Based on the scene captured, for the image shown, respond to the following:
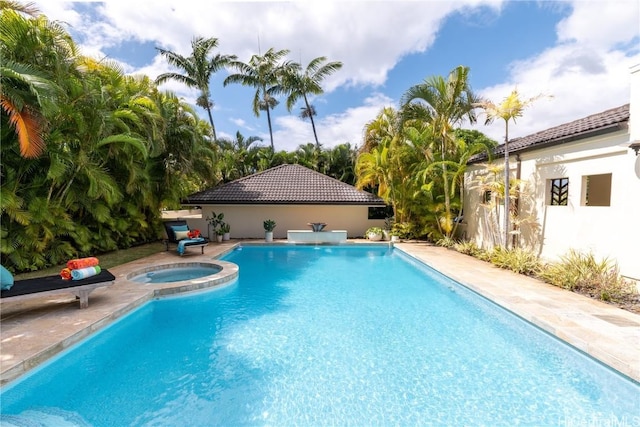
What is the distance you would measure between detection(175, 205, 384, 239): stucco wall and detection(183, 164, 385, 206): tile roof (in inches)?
34.1

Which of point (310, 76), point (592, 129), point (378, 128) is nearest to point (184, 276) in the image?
point (592, 129)

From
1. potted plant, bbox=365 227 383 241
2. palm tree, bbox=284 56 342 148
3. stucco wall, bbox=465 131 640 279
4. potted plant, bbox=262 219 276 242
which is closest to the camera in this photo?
stucco wall, bbox=465 131 640 279

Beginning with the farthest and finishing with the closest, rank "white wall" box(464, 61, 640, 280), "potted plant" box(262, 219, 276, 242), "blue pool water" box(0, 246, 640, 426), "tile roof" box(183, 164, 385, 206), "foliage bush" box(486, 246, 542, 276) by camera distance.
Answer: "tile roof" box(183, 164, 385, 206)
"potted plant" box(262, 219, 276, 242)
"foliage bush" box(486, 246, 542, 276)
"white wall" box(464, 61, 640, 280)
"blue pool water" box(0, 246, 640, 426)

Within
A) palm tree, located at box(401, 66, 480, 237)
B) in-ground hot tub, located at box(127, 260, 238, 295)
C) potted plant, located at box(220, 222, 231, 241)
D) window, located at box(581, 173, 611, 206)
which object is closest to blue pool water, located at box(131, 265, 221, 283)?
in-ground hot tub, located at box(127, 260, 238, 295)

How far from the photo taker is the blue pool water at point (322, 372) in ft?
12.8

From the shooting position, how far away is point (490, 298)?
7.59 metres

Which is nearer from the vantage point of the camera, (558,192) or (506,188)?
(558,192)

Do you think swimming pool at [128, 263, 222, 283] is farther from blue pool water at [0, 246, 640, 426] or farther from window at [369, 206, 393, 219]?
window at [369, 206, 393, 219]

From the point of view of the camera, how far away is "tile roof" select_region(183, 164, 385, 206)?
732 inches

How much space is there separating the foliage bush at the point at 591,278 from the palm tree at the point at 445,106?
6.80 m

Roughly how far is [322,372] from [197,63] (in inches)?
1051

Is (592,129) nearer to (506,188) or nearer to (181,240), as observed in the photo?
(506,188)

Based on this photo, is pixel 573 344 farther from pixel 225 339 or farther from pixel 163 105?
pixel 163 105

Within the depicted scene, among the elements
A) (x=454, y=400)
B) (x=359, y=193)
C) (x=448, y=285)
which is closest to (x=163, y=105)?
(x=359, y=193)
